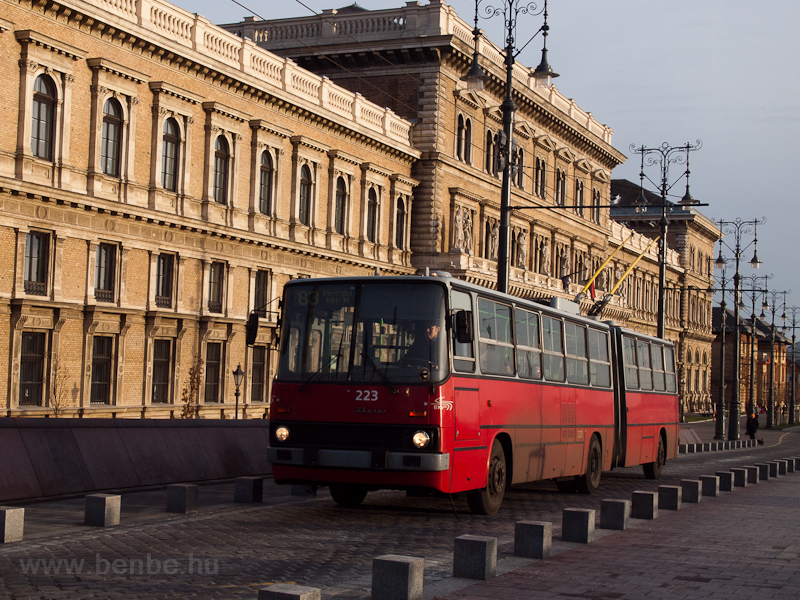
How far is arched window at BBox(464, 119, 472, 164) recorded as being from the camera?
180 feet

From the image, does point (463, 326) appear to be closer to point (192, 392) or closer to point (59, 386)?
point (59, 386)

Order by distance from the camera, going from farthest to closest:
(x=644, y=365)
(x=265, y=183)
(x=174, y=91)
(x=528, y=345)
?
1. (x=265, y=183)
2. (x=174, y=91)
3. (x=644, y=365)
4. (x=528, y=345)

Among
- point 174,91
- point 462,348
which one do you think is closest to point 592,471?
point 462,348

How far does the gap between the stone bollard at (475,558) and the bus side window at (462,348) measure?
4023 millimetres

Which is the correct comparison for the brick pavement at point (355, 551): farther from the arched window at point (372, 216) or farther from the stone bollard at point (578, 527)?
the arched window at point (372, 216)

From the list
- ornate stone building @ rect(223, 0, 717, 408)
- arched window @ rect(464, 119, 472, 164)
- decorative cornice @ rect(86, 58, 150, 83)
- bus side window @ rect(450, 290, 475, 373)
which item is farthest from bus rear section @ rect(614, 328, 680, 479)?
arched window @ rect(464, 119, 472, 164)

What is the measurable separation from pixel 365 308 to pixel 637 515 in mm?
5205

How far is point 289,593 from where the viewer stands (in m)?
6.86

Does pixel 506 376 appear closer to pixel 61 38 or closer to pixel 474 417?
pixel 474 417

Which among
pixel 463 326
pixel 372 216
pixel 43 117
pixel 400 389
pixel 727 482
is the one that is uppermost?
pixel 372 216

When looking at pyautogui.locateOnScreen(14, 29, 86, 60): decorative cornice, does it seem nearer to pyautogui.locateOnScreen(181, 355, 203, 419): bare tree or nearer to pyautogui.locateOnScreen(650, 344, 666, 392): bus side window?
pyautogui.locateOnScreen(181, 355, 203, 419): bare tree

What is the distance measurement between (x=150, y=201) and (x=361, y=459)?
2310 cm

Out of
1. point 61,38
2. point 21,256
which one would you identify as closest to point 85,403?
point 21,256

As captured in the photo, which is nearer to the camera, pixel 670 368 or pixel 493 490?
pixel 493 490
